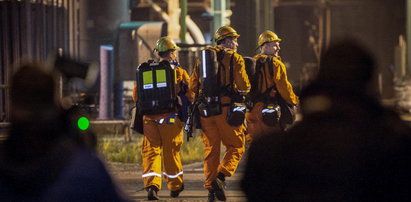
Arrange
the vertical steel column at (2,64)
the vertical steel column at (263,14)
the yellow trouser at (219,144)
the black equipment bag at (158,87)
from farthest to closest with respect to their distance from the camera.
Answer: the vertical steel column at (263,14) < the vertical steel column at (2,64) < the black equipment bag at (158,87) < the yellow trouser at (219,144)

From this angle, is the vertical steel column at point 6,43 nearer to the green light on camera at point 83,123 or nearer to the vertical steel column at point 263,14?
the green light on camera at point 83,123

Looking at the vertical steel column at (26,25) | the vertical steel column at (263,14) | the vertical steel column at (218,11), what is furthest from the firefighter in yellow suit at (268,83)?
the vertical steel column at (263,14)

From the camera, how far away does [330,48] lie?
3801 millimetres

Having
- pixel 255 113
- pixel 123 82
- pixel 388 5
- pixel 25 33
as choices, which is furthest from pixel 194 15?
pixel 255 113

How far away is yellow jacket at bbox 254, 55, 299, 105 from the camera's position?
396 inches

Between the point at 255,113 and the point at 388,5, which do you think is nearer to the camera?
Result: the point at 255,113

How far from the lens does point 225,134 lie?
9.50m

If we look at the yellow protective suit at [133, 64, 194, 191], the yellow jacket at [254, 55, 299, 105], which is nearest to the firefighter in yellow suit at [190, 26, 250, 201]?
the yellow protective suit at [133, 64, 194, 191]

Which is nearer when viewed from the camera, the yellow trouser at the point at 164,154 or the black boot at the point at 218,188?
the black boot at the point at 218,188

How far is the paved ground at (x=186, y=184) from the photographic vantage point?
9789 millimetres

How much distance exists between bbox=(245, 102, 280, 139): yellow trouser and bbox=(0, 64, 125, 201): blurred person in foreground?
637 centimetres

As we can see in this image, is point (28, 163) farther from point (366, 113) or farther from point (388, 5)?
point (388, 5)

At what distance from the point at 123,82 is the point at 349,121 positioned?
17.9m

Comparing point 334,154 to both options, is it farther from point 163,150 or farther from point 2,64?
point 2,64
